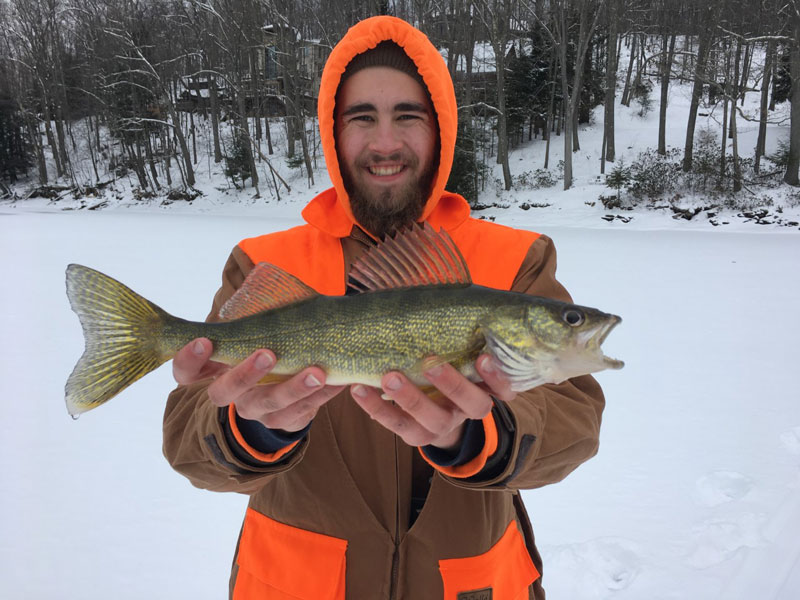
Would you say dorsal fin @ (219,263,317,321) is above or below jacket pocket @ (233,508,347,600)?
above

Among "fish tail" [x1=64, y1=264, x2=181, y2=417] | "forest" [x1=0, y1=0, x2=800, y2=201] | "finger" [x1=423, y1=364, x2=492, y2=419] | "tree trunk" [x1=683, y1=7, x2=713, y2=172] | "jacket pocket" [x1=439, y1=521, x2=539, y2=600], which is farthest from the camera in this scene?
"forest" [x1=0, y1=0, x2=800, y2=201]

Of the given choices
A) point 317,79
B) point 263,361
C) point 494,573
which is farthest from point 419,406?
point 317,79

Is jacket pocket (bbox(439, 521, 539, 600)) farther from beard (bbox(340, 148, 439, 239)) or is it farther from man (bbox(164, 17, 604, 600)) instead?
beard (bbox(340, 148, 439, 239))

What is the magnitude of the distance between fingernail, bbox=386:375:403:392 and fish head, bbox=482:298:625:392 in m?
0.31

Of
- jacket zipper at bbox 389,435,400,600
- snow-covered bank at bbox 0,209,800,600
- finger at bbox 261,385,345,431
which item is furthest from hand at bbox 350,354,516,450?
Answer: snow-covered bank at bbox 0,209,800,600

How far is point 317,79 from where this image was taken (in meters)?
30.8

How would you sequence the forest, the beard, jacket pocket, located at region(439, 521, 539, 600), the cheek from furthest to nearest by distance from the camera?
the forest → the cheek → the beard → jacket pocket, located at region(439, 521, 539, 600)

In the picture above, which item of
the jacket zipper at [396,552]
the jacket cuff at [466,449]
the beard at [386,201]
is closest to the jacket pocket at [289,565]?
the jacket zipper at [396,552]

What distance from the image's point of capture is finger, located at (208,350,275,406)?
1.58 m

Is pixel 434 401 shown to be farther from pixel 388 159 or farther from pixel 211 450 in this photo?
pixel 388 159

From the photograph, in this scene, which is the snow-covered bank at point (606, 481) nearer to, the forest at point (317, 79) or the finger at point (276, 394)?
the finger at point (276, 394)

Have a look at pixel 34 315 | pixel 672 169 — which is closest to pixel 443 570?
pixel 34 315

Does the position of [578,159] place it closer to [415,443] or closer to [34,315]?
[34,315]

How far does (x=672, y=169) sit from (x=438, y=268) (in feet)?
77.8
